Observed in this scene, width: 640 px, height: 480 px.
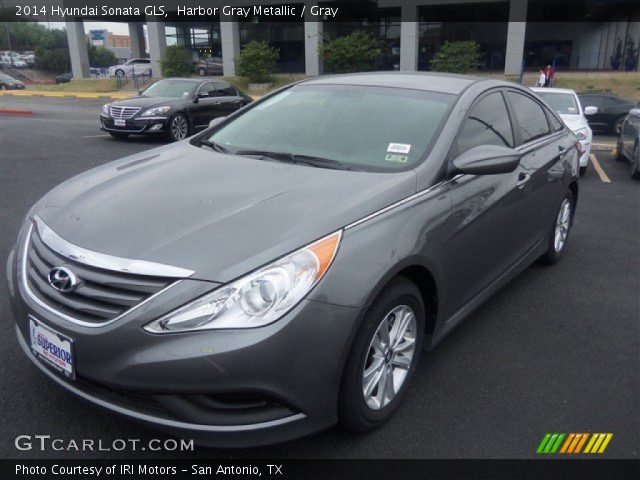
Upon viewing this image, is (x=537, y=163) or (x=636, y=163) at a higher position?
(x=537, y=163)

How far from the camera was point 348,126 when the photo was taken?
354 cm

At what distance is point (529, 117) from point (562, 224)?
1.22 metres

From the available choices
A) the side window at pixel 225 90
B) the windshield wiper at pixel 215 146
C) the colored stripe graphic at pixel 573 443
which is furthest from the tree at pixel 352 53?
the colored stripe graphic at pixel 573 443

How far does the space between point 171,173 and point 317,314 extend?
144 cm

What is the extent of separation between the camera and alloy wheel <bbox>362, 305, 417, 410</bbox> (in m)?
2.68

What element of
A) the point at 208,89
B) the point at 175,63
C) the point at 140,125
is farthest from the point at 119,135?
the point at 175,63

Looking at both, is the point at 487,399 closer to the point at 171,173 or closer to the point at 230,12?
the point at 171,173

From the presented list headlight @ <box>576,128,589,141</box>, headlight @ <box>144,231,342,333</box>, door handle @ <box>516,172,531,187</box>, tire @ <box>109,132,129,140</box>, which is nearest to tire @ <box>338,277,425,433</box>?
headlight @ <box>144,231,342,333</box>

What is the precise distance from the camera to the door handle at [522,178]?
12.8 ft

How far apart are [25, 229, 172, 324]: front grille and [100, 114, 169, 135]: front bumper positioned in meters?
10.5

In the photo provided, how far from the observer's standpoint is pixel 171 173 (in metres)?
3.24

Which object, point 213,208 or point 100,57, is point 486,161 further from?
point 100,57

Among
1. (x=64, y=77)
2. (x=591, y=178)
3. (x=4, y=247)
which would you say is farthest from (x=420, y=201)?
(x=64, y=77)

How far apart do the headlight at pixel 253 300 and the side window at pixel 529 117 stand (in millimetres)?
2611
